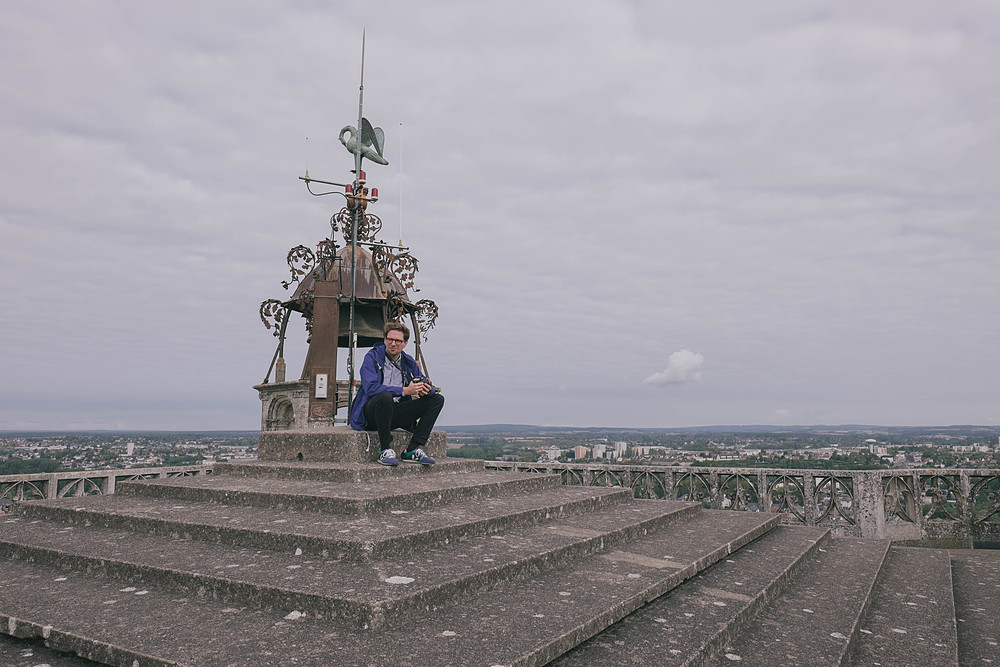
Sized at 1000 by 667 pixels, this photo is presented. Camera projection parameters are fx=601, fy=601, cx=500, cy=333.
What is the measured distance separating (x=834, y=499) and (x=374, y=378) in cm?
694

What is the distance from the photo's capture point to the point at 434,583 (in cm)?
360

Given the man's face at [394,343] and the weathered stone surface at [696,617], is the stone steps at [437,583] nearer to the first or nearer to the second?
the weathered stone surface at [696,617]

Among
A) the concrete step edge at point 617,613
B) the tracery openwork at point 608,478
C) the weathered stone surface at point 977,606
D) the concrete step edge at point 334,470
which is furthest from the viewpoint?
the tracery openwork at point 608,478

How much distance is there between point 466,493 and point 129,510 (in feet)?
10.1

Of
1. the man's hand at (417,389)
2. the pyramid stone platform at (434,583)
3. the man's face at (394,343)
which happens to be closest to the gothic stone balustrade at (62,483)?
the pyramid stone platform at (434,583)

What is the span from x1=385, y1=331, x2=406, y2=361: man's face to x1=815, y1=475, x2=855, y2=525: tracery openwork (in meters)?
6.58

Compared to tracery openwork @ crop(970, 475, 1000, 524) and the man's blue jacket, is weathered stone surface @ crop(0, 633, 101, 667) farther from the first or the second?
tracery openwork @ crop(970, 475, 1000, 524)

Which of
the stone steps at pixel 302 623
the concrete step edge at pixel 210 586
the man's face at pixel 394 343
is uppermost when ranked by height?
the man's face at pixel 394 343

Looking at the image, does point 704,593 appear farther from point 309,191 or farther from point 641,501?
point 309,191

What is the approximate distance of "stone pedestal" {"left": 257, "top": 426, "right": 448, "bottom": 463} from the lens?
22.6 feet

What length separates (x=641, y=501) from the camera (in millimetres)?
7766

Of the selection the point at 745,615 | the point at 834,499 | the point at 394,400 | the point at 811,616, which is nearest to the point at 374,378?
the point at 394,400

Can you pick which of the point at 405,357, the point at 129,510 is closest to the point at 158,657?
the point at 129,510

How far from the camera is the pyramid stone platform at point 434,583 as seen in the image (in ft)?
10.3
